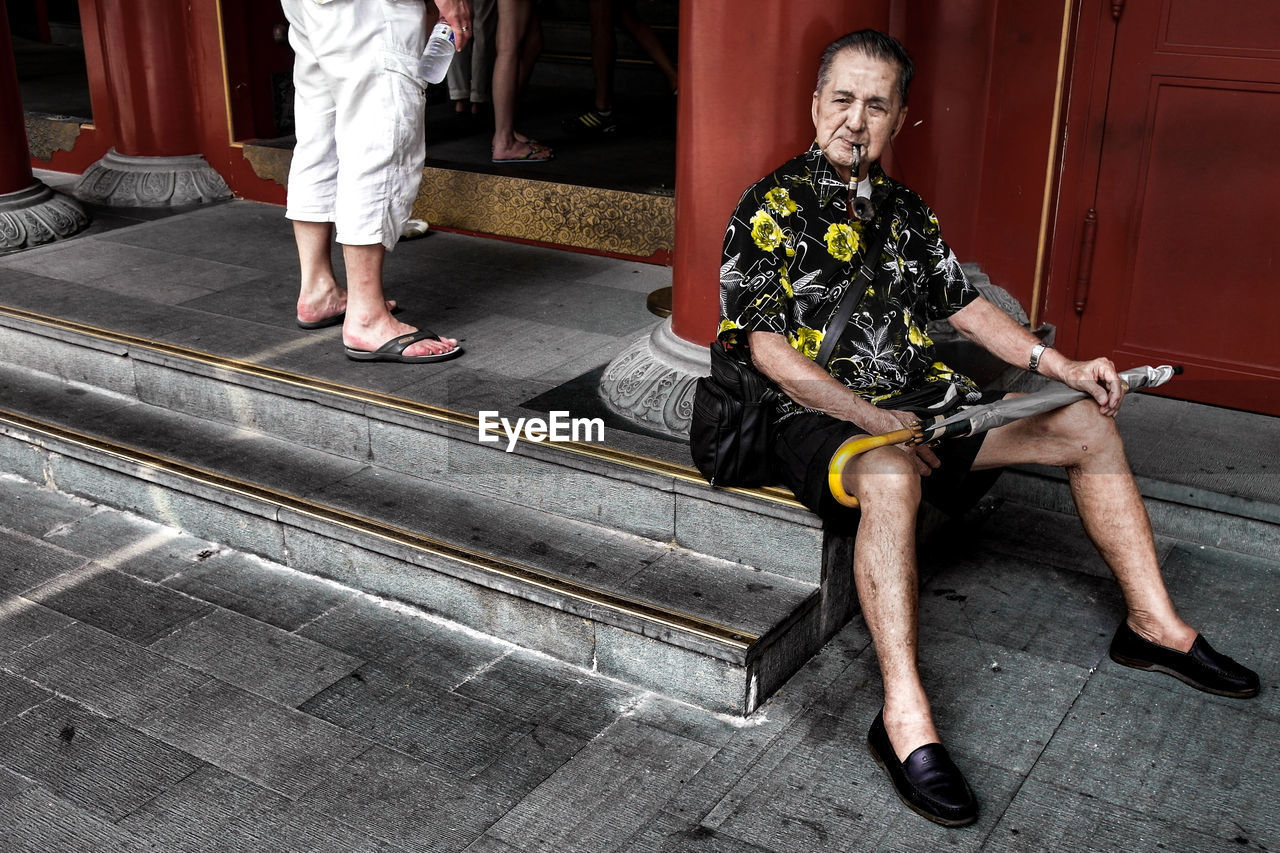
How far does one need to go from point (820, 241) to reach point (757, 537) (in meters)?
0.78

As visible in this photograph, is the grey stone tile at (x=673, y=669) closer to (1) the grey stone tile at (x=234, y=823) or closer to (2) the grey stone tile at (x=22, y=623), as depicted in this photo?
(1) the grey stone tile at (x=234, y=823)

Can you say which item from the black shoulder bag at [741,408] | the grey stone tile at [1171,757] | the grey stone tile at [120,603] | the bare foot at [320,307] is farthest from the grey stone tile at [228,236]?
the grey stone tile at [1171,757]

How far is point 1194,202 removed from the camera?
13.2 ft

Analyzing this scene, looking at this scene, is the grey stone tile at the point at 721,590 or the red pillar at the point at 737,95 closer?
the grey stone tile at the point at 721,590

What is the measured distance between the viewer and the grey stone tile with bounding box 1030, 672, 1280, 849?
2.64 m

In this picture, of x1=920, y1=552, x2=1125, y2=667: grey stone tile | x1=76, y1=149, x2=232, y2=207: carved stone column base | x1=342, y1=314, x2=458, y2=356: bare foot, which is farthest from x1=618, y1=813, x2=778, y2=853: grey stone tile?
x1=76, y1=149, x2=232, y2=207: carved stone column base

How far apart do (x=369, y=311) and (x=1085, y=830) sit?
2.72 metres

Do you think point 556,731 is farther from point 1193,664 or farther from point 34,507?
point 34,507

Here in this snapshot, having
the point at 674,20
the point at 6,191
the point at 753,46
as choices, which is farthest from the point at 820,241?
the point at 674,20

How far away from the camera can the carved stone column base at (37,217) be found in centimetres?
554

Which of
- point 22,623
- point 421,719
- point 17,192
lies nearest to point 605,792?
point 421,719

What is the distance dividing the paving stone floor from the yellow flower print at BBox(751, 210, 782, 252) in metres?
1.05

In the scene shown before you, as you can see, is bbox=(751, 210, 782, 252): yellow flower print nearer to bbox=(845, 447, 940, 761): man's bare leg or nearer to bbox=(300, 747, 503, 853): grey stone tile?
bbox=(845, 447, 940, 761): man's bare leg

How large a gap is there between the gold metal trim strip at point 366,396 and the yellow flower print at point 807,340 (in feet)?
1.31
